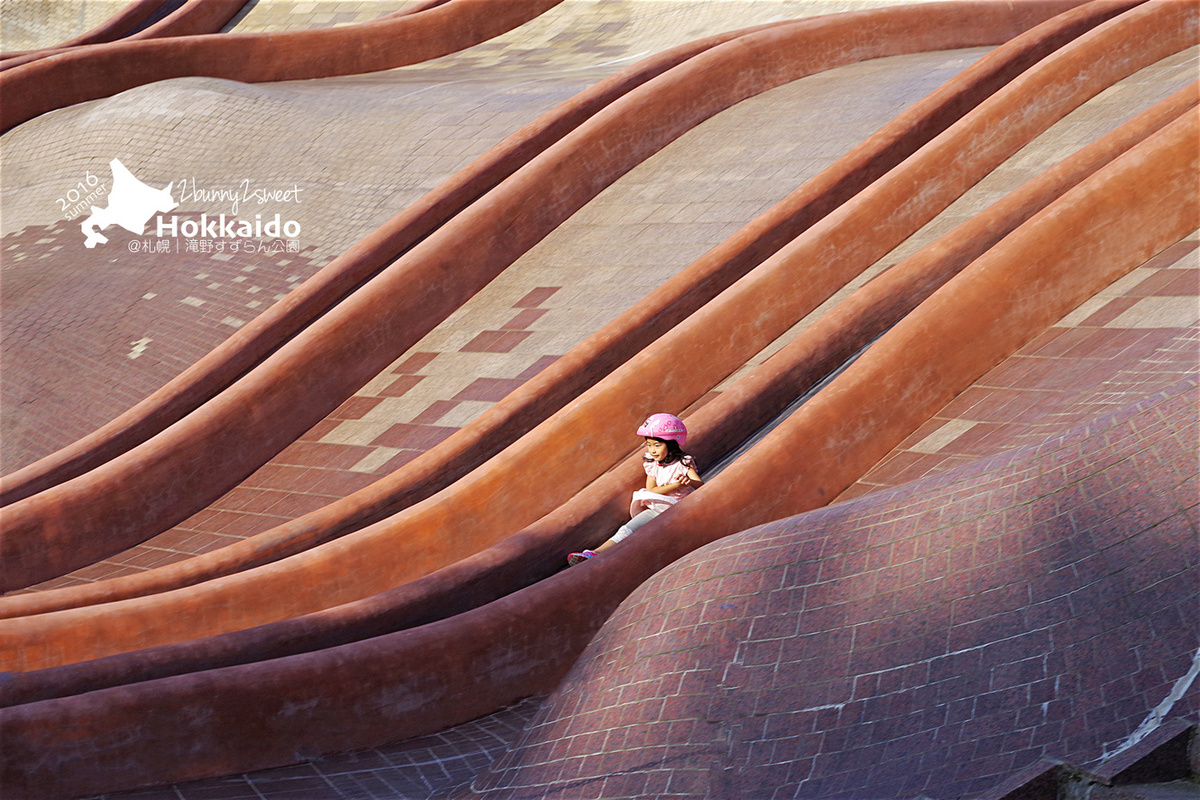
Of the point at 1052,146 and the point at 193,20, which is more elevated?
the point at 193,20

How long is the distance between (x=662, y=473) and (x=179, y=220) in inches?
264

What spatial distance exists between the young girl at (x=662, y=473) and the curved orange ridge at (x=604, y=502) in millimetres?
178

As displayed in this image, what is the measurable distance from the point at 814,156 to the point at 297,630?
5780 mm

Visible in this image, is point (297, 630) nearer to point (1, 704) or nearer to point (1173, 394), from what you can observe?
point (1, 704)

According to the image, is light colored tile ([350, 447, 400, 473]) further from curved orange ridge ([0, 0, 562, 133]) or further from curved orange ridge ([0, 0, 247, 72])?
curved orange ridge ([0, 0, 247, 72])

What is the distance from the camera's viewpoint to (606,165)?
949 centimetres

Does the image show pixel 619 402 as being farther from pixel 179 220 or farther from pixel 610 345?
pixel 179 220

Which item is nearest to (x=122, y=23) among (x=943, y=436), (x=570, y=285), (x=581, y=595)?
(x=570, y=285)

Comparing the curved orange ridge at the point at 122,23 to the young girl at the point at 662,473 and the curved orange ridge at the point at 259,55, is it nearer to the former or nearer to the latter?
the curved orange ridge at the point at 259,55

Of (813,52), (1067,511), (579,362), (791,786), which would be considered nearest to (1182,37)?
(813,52)

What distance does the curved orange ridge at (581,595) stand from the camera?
4.12 m

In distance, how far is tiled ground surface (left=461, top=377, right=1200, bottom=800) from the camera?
10.7 feet

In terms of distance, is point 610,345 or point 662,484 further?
point 610,345

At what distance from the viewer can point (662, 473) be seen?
5695mm
